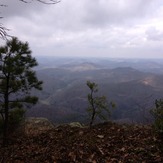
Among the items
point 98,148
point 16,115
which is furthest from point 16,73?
point 98,148

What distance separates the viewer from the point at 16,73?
13.6m

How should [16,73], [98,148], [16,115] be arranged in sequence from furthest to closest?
1. [16,115]
2. [16,73]
3. [98,148]

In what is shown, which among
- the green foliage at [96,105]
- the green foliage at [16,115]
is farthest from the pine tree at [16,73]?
the green foliage at [96,105]

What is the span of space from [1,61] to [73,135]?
5370 millimetres

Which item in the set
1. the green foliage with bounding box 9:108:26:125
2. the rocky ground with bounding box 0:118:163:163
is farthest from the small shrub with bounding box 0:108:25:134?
the rocky ground with bounding box 0:118:163:163

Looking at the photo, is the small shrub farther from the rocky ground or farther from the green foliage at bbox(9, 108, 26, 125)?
the rocky ground

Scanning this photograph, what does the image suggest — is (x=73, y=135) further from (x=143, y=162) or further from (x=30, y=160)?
(x=143, y=162)

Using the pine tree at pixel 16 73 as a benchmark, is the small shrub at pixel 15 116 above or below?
below

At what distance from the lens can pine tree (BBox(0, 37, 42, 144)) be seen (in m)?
13.2

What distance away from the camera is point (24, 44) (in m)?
13.7

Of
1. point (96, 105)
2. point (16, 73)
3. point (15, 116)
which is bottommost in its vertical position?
point (96, 105)

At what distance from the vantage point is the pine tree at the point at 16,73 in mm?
13242

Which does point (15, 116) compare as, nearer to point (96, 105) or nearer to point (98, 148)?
point (96, 105)

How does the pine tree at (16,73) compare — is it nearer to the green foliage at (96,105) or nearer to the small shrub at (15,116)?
the small shrub at (15,116)
